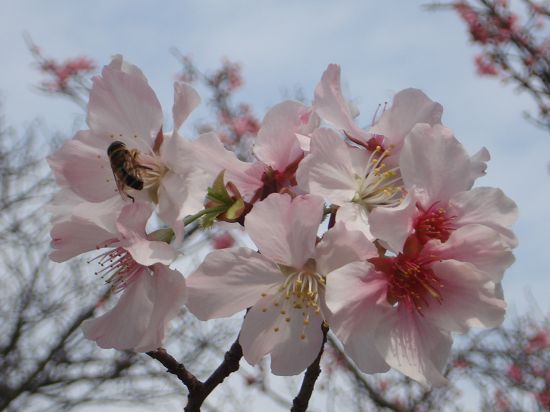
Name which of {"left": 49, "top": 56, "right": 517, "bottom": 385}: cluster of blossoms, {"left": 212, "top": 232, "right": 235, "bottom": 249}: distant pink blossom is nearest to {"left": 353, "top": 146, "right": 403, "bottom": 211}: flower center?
{"left": 49, "top": 56, "right": 517, "bottom": 385}: cluster of blossoms

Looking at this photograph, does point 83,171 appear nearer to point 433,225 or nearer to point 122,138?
point 122,138

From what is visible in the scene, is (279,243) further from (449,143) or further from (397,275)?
(449,143)

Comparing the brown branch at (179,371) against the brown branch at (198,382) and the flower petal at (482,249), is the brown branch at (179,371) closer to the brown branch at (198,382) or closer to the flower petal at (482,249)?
the brown branch at (198,382)

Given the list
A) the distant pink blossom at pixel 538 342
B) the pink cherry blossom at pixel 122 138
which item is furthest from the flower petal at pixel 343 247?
the distant pink blossom at pixel 538 342

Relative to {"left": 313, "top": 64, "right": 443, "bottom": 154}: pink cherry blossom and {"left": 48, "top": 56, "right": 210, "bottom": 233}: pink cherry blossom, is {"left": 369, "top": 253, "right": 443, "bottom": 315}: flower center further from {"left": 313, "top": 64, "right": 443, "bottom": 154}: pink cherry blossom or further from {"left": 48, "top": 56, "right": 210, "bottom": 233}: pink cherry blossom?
{"left": 48, "top": 56, "right": 210, "bottom": 233}: pink cherry blossom

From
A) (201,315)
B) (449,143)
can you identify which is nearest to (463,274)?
(449,143)

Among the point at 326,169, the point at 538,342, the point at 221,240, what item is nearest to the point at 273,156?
the point at 326,169
